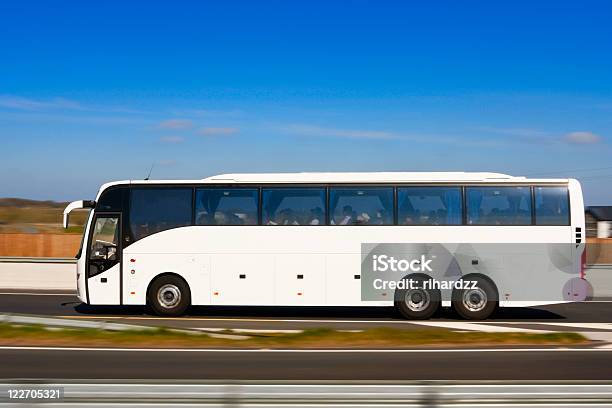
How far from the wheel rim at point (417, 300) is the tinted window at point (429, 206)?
4.75 ft

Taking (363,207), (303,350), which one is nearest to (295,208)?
(363,207)

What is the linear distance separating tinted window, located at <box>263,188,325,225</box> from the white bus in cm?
2

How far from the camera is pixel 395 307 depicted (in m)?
→ 16.9

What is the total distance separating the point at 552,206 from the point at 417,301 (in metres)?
3.41

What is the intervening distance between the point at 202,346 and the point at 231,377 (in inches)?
103

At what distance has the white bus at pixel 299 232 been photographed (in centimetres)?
1656

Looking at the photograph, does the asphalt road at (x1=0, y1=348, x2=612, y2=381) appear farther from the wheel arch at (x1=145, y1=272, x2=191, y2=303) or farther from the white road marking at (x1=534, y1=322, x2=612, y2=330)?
the wheel arch at (x1=145, y1=272, x2=191, y2=303)

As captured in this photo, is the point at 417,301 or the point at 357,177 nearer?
the point at 417,301

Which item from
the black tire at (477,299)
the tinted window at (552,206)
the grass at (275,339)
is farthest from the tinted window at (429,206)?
the grass at (275,339)

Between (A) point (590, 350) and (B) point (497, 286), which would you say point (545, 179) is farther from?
(A) point (590, 350)

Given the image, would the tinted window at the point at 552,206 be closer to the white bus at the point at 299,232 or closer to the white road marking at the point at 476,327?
the white bus at the point at 299,232

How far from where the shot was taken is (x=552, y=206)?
16.5 meters

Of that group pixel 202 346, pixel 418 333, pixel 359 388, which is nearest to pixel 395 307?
pixel 418 333

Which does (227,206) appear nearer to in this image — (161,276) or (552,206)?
(161,276)
